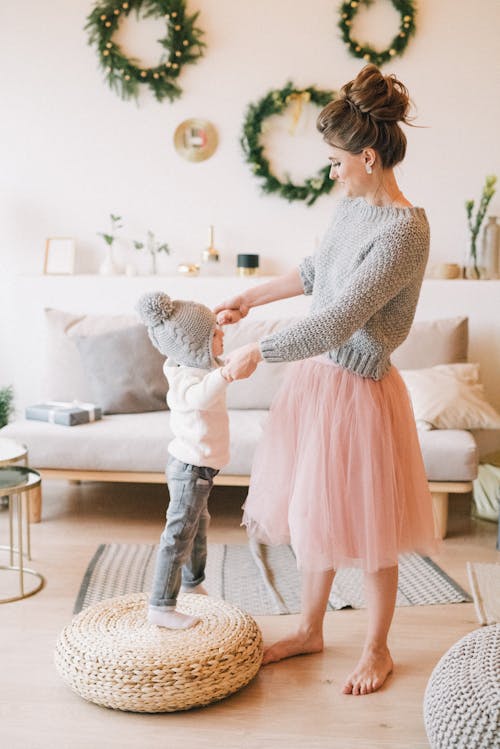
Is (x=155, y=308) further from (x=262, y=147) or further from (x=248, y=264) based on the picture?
(x=262, y=147)

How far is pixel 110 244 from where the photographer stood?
4.42 m

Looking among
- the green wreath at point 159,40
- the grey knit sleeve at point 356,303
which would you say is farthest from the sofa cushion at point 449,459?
the green wreath at point 159,40

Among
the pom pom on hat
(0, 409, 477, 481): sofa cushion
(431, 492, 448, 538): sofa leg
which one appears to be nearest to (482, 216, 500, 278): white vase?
(0, 409, 477, 481): sofa cushion

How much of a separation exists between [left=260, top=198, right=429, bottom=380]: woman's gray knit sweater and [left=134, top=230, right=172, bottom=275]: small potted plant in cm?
232

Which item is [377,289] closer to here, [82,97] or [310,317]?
[310,317]

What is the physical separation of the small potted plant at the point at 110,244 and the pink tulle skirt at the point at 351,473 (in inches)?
91.9

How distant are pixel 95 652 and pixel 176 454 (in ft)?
1.73

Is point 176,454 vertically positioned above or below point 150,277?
below

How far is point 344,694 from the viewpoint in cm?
225

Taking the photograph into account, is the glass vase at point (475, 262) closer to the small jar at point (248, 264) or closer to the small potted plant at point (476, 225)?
the small potted plant at point (476, 225)

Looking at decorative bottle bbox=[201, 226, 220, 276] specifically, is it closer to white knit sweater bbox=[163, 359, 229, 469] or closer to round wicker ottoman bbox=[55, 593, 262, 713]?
white knit sweater bbox=[163, 359, 229, 469]

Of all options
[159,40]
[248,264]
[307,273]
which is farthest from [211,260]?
[307,273]

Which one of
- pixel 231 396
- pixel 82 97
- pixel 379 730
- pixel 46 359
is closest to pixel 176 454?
pixel 379 730

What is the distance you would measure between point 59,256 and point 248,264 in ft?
3.23
